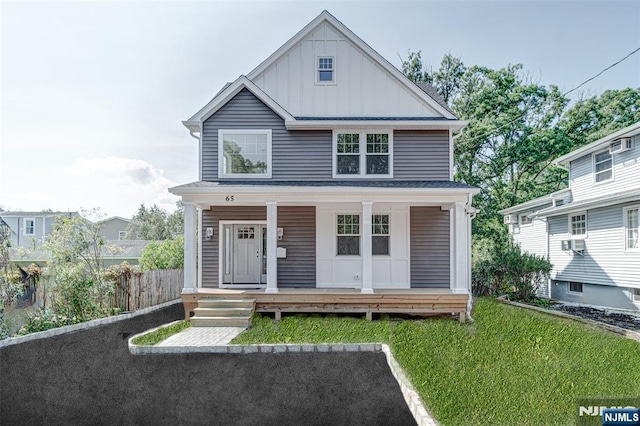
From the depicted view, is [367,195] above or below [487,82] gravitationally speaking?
below

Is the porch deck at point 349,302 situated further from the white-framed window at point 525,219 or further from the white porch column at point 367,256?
the white-framed window at point 525,219

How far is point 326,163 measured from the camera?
10031 millimetres

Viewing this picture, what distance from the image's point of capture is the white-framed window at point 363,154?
32.8ft

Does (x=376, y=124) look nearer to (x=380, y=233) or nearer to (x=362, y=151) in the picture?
(x=362, y=151)

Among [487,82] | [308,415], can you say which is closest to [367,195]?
[308,415]

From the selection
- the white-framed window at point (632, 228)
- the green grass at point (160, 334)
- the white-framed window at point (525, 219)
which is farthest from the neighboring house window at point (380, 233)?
the white-framed window at point (525, 219)

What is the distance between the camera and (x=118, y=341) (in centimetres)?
705

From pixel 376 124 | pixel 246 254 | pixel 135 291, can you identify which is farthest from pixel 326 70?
pixel 135 291

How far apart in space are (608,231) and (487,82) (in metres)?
12.2

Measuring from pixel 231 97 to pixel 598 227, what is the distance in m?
12.7

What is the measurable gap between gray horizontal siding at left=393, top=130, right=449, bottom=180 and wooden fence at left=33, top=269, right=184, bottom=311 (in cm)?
734

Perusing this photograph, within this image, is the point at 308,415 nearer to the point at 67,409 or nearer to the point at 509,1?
the point at 67,409

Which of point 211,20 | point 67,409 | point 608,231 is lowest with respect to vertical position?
point 67,409

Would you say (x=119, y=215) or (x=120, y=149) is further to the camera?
(x=119, y=215)
